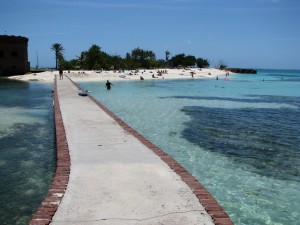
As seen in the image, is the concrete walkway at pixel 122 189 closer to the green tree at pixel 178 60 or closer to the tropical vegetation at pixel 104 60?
the tropical vegetation at pixel 104 60

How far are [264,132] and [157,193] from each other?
11.1 meters

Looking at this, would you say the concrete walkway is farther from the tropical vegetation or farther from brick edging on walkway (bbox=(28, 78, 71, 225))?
the tropical vegetation

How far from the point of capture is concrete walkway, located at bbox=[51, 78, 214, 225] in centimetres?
493

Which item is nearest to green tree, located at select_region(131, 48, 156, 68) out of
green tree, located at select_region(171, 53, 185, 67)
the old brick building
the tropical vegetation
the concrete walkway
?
the tropical vegetation

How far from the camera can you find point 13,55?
68812mm

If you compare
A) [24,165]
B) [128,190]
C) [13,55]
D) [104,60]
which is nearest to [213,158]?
[128,190]

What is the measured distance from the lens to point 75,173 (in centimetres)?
692

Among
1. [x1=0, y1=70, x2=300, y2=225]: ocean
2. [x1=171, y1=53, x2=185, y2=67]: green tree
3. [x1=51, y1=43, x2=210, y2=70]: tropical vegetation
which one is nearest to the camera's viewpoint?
[x1=0, y1=70, x2=300, y2=225]: ocean

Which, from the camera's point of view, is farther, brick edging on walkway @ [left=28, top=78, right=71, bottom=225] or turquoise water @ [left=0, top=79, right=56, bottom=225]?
turquoise water @ [left=0, top=79, right=56, bottom=225]

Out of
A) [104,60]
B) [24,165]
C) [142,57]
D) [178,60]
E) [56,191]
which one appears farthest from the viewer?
[178,60]

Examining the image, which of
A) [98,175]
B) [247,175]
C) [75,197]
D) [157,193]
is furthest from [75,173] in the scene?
[247,175]

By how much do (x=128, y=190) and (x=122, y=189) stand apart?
4.8 inches

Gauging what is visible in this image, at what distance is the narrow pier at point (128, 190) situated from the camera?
194 inches

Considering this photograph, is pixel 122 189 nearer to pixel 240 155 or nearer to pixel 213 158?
pixel 213 158
